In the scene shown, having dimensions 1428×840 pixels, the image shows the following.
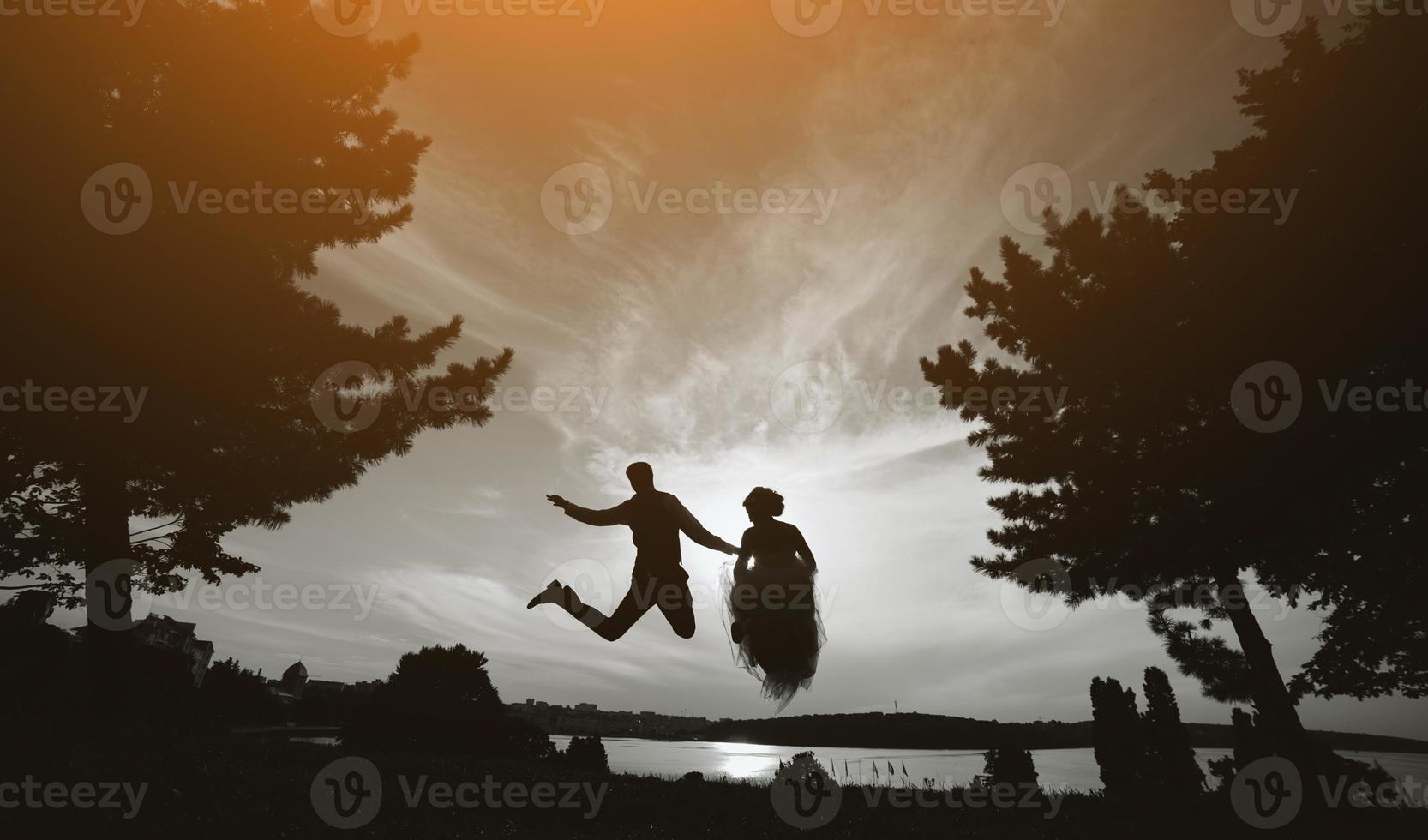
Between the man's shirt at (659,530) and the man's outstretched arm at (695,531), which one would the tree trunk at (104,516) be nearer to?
the man's shirt at (659,530)

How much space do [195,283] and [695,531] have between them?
9.72m

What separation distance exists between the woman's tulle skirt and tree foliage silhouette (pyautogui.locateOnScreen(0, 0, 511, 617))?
877 cm

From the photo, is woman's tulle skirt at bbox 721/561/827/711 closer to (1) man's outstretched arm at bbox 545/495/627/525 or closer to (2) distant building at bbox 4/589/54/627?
(1) man's outstretched arm at bbox 545/495/627/525

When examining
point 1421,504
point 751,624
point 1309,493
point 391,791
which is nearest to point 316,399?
point 391,791

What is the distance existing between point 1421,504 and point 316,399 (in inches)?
750

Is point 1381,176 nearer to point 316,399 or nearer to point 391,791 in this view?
point 391,791

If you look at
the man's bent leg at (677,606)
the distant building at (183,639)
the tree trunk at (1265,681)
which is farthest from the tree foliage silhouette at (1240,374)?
the distant building at (183,639)

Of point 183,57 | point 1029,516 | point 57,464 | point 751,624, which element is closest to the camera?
point 751,624

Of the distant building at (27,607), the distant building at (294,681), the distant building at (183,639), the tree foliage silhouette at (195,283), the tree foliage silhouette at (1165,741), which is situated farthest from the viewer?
the distant building at (294,681)

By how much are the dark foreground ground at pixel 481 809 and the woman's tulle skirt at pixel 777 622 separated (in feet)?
16.6

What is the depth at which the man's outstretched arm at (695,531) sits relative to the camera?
6.06 meters

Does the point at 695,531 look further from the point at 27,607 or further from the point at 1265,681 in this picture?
the point at 27,607

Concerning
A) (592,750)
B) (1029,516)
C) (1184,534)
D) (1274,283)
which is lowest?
(592,750)

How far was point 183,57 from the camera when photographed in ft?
35.6
